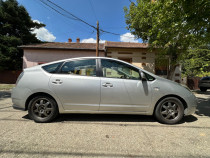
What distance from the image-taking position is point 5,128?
229 cm

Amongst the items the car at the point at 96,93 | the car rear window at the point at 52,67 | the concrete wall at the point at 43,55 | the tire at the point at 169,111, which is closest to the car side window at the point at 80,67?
the car at the point at 96,93

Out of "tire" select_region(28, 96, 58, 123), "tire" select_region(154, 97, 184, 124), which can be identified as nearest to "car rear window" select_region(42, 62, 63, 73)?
"tire" select_region(28, 96, 58, 123)

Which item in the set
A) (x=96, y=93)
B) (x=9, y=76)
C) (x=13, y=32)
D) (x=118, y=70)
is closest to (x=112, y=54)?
(x=118, y=70)

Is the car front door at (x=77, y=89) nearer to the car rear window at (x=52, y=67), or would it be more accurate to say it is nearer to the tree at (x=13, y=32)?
the car rear window at (x=52, y=67)

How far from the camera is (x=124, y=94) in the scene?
8.13ft

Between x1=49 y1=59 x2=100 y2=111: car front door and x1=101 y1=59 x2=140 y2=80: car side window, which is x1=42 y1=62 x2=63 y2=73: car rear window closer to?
x1=49 y1=59 x2=100 y2=111: car front door

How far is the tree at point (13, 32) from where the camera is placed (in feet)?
38.2

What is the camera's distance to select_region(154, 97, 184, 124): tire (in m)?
2.56

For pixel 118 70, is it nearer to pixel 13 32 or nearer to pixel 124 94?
pixel 124 94

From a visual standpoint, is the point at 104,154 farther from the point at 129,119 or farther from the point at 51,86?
the point at 51,86

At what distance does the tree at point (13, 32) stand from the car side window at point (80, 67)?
12852mm

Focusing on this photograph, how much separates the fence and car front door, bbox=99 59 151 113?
12.6 meters

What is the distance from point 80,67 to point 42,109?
1423 millimetres

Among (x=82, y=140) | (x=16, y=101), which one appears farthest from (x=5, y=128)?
(x=82, y=140)
